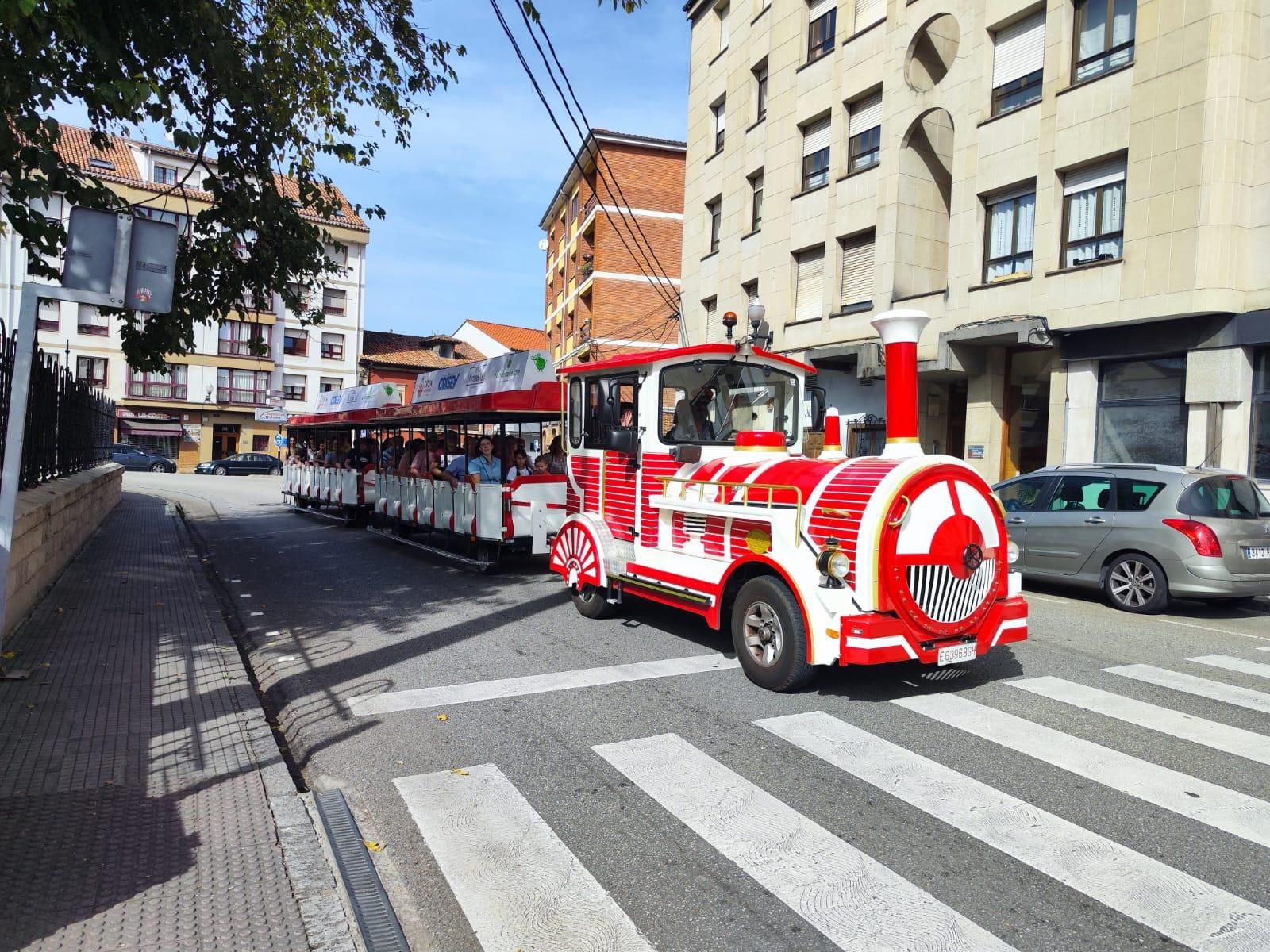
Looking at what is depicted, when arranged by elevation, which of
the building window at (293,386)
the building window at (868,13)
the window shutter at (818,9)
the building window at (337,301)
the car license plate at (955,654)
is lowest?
the car license plate at (955,654)

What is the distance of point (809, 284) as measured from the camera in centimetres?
2055

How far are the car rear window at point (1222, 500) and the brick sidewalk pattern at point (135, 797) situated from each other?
8.94 meters

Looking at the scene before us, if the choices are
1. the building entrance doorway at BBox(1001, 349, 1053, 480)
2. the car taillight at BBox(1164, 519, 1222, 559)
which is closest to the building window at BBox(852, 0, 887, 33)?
the building entrance doorway at BBox(1001, 349, 1053, 480)

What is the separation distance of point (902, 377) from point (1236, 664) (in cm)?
382

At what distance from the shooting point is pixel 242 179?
29.3 ft

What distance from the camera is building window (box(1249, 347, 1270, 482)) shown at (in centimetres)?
1287

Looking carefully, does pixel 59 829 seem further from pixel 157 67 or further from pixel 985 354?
pixel 985 354

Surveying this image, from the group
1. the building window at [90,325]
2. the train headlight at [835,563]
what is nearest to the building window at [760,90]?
the train headlight at [835,563]

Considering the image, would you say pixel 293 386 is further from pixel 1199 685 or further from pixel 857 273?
pixel 1199 685

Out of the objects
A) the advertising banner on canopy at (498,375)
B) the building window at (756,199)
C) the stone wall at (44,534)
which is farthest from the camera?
the building window at (756,199)

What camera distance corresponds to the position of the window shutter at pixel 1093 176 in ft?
47.1

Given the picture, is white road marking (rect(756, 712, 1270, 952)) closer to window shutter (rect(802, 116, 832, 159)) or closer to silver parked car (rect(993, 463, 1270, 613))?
silver parked car (rect(993, 463, 1270, 613))

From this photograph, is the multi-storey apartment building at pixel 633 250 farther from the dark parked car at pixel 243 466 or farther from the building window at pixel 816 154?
the dark parked car at pixel 243 466

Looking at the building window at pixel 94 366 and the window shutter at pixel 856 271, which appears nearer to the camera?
the window shutter at pixel 856 271
